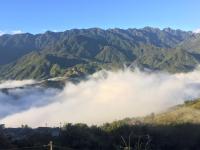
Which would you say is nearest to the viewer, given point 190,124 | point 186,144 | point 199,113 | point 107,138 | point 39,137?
point 39,137

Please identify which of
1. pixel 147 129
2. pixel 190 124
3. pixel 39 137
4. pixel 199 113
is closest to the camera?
pixel 39 137

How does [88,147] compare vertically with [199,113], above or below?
below

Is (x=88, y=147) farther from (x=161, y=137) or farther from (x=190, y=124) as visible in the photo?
(x=190, y=124)

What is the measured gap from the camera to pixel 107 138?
8044cm

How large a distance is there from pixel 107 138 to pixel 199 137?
21.0 meters

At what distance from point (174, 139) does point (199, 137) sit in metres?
4.72

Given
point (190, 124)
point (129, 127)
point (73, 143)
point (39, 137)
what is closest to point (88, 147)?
point (73, 143)

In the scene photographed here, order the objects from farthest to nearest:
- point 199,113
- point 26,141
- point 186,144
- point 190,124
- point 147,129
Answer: point 199,113 < point 190,124 < point 147,129 < point 186,144 < point 26,141

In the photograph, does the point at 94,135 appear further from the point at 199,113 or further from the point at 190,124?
the point at 199,113

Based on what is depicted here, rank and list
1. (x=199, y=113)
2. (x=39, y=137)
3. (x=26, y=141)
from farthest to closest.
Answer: (x=199, y=113), (x=39, y=137), (x=26, y=141)

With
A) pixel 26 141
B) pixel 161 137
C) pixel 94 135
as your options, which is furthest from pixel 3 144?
pixel 161 137

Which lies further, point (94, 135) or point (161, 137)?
point (161, 137)

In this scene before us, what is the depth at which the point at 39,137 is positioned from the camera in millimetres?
71188

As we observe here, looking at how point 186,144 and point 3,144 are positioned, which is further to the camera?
point 186,144
